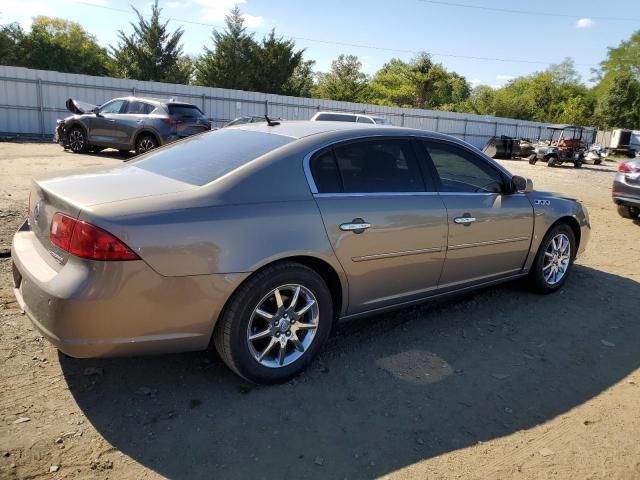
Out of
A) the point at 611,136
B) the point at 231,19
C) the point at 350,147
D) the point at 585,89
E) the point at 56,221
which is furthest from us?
the point at 585,89

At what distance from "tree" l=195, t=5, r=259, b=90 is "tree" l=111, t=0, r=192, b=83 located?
2257mm

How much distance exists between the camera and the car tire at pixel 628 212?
9.74 meters

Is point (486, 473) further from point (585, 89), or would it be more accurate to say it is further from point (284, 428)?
point (585, 89)

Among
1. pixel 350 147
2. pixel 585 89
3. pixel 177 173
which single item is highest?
pixel 585 89

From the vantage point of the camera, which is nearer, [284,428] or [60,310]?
[60,310]

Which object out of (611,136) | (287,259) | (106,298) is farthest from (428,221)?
(611,136)

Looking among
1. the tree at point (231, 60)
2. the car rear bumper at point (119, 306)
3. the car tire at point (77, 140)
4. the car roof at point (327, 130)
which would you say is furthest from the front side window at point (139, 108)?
the tree at point (231, 60)

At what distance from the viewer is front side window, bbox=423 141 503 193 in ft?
13.0

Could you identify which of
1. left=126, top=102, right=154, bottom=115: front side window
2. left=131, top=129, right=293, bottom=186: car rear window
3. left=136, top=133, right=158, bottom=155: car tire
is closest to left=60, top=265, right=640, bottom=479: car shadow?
left=131, top=129, right=293, bottom=186: car rear window

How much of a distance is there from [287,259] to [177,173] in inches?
A: 35.5

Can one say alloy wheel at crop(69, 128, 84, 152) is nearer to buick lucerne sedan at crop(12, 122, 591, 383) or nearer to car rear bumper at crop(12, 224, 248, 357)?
buick lucerne sedan at crop(12, 122, 591, 383)

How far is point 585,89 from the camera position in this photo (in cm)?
6681

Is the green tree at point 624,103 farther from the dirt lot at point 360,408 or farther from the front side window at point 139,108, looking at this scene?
the dirt lot at point 360,408

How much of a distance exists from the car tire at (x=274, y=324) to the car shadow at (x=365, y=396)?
0.47ft
